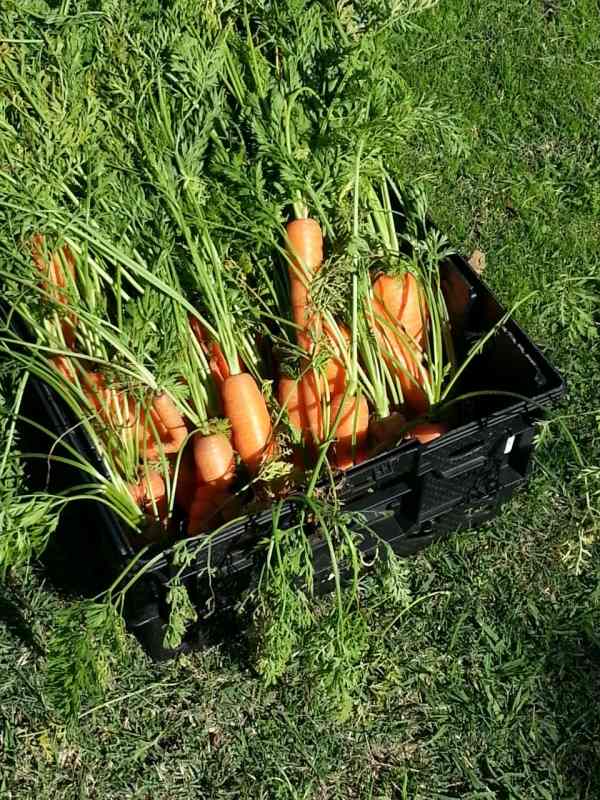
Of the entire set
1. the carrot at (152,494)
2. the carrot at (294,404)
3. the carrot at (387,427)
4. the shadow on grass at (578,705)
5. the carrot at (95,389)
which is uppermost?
the carrot at (95,389)

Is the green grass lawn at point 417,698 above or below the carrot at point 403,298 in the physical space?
below

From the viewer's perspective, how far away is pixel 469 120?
3.64 meters

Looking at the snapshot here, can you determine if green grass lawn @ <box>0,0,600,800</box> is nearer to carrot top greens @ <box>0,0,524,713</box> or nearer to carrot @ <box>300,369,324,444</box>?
carrot top greens @ <box>0,0,524,713</box>

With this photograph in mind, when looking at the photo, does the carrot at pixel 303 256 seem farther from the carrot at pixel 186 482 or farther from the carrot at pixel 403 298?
the carrot at pixel 186 482

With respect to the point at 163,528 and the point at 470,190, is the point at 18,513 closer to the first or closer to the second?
the point at 163,528

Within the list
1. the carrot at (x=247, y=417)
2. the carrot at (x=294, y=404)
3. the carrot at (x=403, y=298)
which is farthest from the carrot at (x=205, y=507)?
the carrot at (x=403, y=298)

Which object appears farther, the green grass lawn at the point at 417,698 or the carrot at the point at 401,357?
the carrot at the point at 401,357

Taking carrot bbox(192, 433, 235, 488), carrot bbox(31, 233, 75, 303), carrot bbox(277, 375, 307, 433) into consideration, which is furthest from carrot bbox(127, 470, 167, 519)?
carrot bbox(31, 233, 75, 303)

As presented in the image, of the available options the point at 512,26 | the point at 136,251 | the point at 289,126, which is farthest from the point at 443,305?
the point at 512,26

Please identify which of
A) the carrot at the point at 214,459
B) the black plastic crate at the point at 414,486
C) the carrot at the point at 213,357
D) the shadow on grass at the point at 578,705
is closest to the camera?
the black plastic crate at the point at 414,486

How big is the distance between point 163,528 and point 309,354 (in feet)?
1.79

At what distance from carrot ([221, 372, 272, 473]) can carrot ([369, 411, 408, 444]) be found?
0.27m

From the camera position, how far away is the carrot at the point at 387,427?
243cm

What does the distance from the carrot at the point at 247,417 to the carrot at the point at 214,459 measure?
0.16ft
